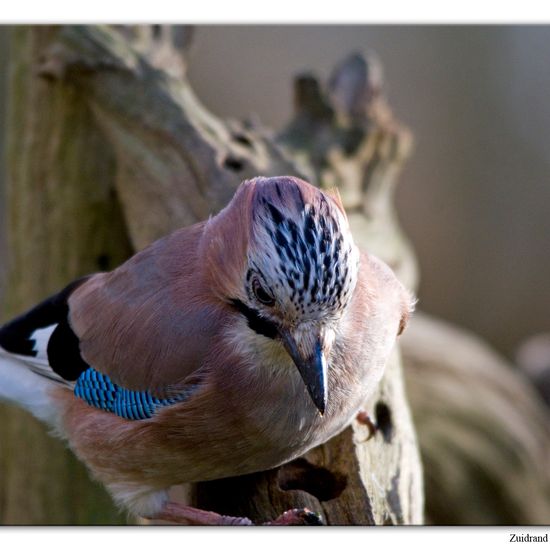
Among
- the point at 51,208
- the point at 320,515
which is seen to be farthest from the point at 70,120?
the point at 320,515

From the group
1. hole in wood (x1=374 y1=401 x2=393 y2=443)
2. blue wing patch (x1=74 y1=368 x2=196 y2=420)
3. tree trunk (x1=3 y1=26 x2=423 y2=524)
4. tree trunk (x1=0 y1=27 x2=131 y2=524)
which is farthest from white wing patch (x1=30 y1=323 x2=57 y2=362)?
hole in wood (x1=374 y1=401 x2=393 y2=443)

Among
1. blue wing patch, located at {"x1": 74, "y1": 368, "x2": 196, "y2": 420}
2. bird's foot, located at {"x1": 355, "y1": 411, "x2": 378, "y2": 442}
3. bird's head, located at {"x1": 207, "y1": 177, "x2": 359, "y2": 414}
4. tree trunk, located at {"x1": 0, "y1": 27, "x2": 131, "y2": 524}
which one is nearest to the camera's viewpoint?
bird's head, located at {"x1": 207, "y1": 177, "x2": 359, "y2": 414}

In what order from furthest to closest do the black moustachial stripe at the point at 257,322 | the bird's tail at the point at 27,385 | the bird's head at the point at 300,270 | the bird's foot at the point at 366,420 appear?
the bird's tail at the point at 27,385 < the bird's foot at the point at 366,420 < the black moustachial stripe at the point at 257,322 < the bird's head at the point at 300,270

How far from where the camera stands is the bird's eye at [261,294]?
1845 millimetres

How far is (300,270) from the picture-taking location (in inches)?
70.2

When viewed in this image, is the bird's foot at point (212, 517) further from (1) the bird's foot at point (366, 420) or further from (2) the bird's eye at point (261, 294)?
→ (2) the bird's eye at point (261, 294)

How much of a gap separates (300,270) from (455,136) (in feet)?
13.3

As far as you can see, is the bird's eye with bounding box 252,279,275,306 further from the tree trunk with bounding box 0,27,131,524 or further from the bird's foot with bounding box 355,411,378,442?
the tree trunk with bounding box 0,27,131,524

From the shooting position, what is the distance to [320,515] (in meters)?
2.27

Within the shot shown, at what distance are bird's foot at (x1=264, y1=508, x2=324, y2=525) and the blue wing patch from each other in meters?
0.40

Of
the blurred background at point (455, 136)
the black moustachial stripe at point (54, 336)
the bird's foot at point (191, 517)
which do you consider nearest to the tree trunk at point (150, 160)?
the bird's foot at point (191, 517)

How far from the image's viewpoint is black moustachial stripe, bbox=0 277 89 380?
245cm

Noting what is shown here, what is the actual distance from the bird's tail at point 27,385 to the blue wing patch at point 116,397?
179 mm
